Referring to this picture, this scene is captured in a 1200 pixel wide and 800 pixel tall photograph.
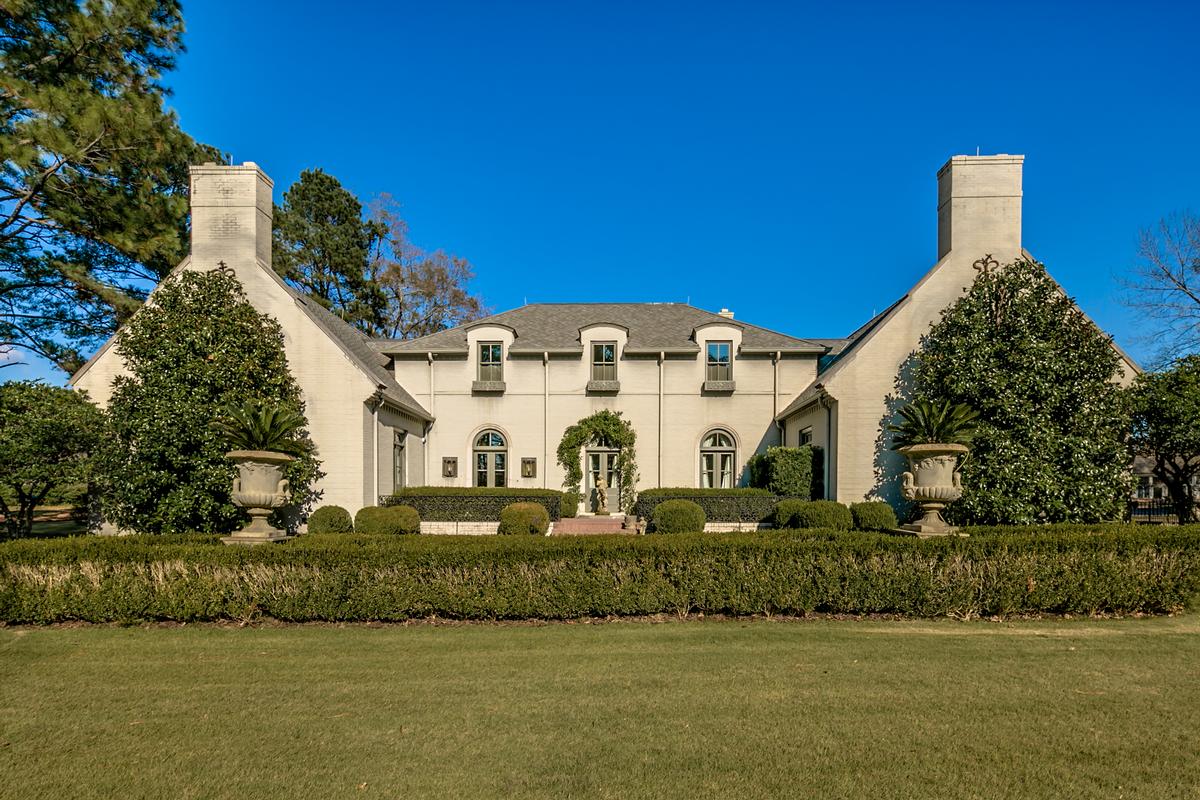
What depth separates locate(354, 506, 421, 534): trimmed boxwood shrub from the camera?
1389 centimetres

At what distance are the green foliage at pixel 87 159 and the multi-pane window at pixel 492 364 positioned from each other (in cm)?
898

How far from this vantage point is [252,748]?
452cm

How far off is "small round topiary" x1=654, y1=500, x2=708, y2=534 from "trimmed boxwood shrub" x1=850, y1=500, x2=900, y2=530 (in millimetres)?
3480

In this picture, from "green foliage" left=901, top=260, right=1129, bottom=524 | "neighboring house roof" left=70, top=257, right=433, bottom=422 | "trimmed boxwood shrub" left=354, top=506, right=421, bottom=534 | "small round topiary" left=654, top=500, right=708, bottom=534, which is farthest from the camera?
"neighboring house roof" left=70, top=257, right=433, bottom=422

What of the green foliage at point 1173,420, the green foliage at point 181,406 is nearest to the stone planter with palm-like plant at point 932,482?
the green foliage at point 1173,420

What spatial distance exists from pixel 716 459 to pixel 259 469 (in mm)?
13589

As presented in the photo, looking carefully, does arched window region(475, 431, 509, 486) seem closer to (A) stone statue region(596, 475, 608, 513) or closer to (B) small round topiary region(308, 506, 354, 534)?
(A) stone statue region(596, 475, 608, 513)

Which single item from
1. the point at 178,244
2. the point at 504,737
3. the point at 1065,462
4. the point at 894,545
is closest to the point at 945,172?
the point at 1065,462

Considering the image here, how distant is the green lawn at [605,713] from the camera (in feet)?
13.3

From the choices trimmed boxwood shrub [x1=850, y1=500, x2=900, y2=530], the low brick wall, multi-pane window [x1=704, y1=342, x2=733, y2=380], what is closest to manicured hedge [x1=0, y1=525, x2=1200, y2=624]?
trimmed boxwood shrub [x1=850, y1=500, x2=900, y2=530]

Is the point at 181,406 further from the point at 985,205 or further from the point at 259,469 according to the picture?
the point at 985,205

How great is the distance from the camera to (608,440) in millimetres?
19969

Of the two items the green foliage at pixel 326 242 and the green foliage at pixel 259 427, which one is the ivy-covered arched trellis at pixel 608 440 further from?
the green foliage at pixel 326 242

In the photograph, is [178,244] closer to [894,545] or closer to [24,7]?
[24,7]
